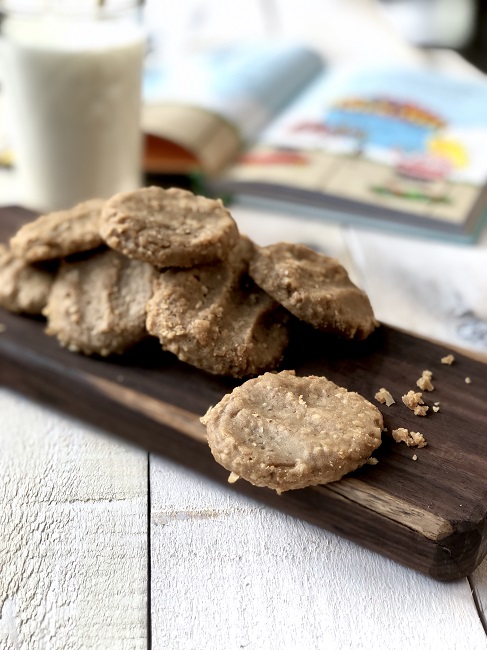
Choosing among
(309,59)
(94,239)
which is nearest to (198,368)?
(94,239)

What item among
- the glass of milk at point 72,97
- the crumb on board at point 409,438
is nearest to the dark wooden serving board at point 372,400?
the crumb on board at point 409,438

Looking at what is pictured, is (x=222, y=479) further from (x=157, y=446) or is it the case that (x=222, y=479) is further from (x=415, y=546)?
(x=415, y=546)

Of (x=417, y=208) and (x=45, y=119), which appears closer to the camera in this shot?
(x=45, y=119)

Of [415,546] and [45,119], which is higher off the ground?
[415,546]

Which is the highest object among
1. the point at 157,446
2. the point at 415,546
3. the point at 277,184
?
the point at 415,546

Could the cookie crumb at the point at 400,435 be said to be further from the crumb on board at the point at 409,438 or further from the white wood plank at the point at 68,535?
the white wood plank at the point at 68,535

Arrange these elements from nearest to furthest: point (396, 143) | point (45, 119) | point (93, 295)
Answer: point (93, 295), point (45, 119), point (396, 143)

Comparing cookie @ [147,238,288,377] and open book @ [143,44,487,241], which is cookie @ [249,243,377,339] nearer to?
cookie @ [147,238,288,377]
